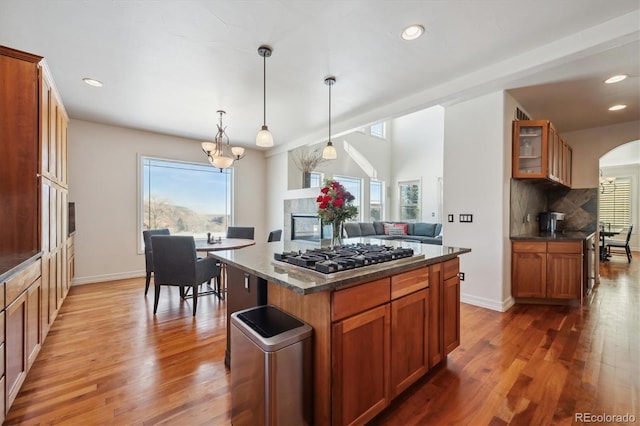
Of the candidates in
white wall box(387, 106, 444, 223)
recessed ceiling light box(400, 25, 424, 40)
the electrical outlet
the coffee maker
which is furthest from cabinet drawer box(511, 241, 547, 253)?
white wall box(387, 106, 444, 223)

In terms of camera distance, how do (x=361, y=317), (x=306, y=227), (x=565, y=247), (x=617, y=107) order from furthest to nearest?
1. (x=306, y=227)
2. (x=617, y=107)
3. (x=565, y=247)
4. (x=361, y=317)

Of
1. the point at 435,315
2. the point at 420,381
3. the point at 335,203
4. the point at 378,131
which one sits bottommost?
the point at 420,381

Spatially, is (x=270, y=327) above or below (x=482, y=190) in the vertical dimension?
below

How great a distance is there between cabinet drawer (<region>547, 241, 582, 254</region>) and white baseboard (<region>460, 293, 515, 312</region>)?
29.9 inches

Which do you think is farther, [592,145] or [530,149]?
[592,145]

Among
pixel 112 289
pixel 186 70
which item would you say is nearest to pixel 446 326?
pixel 186 70

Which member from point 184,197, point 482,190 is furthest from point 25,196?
point 482,190

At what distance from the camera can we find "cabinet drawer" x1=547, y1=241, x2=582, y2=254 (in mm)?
3264

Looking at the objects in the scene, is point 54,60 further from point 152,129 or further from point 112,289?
point 112,289

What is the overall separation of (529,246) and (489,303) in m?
0.85

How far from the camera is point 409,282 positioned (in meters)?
1.72

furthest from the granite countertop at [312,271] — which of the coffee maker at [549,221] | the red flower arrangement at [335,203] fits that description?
the coffee maker at [549,221]

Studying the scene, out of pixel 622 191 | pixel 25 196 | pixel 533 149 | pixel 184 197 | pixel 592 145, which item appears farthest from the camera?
pixel 622 191

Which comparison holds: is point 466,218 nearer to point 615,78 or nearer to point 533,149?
point 533,149
